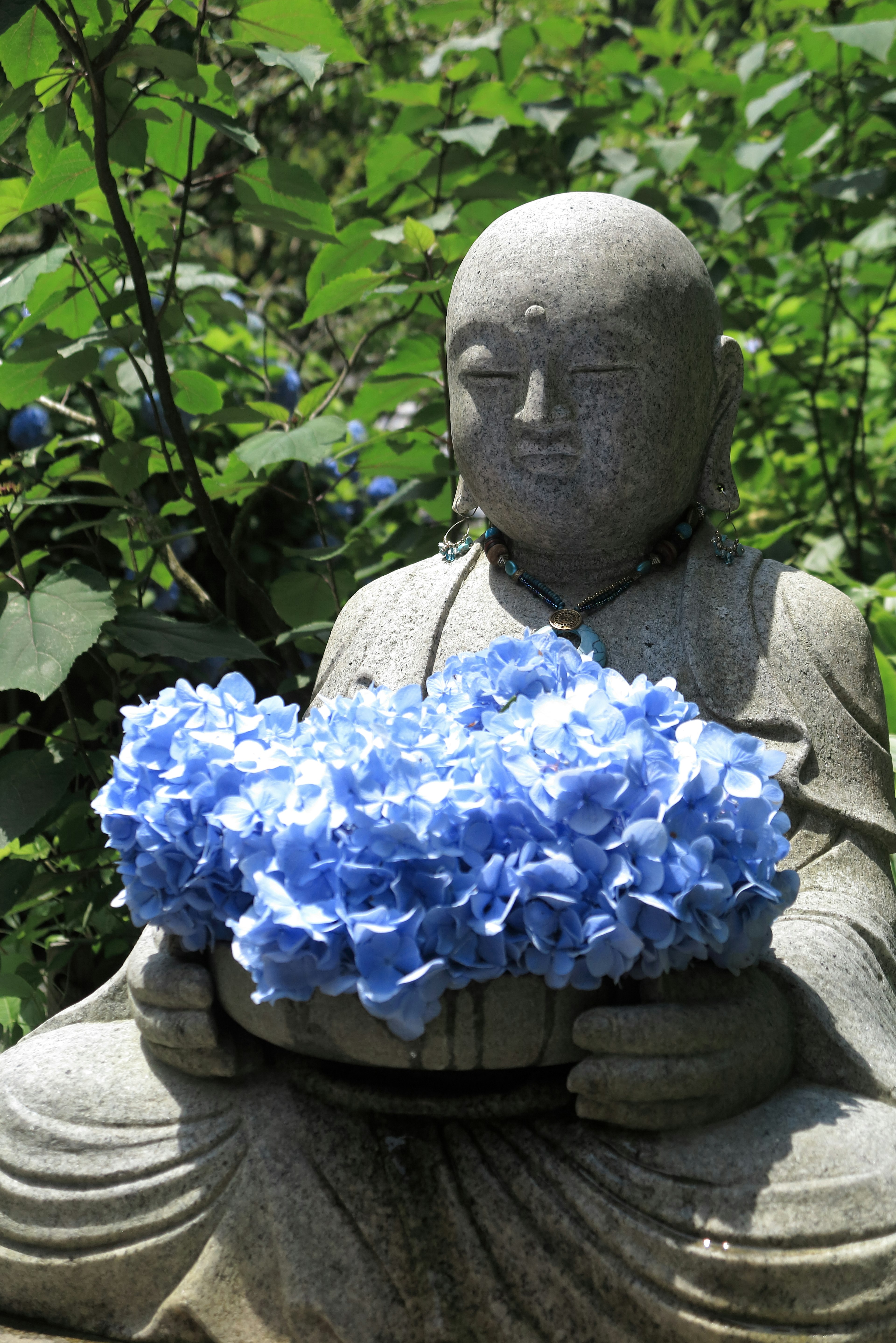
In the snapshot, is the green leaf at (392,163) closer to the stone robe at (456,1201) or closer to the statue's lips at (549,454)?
the statue's lips at (549,454)

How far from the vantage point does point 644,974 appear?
1.74 metres

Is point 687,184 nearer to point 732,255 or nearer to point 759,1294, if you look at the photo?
point 732,255

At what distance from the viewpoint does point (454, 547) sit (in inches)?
105

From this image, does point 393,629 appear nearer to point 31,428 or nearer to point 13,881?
point 13,881

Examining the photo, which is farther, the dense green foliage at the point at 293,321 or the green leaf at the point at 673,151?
→ the green leaf at the point at 673,151

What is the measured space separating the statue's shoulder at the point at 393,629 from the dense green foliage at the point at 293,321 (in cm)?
32

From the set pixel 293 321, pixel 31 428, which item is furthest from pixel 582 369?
pixel 293 321

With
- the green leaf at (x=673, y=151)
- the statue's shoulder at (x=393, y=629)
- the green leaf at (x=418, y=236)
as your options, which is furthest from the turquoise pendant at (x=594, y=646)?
the green leaf at (x=673, y=151)

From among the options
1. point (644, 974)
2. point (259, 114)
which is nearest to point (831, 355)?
point (259, 114)

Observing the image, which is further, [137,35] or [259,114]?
[259,114]

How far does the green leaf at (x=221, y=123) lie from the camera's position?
2754mm

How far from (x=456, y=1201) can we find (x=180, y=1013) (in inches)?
19.3

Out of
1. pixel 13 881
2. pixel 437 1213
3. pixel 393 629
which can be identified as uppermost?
pixel 393 629

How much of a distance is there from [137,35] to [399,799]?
7.89ft
